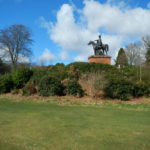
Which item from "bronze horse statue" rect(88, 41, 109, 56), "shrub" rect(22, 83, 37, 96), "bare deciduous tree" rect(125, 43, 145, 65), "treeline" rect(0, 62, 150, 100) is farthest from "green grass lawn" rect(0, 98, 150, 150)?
A: "bare deciduous tree" rect(125, 43, 145, 65)

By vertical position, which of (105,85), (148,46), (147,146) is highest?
(148,46)

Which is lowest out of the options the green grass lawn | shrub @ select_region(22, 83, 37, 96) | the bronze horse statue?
the green grass lawn

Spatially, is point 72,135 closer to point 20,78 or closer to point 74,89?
point 74,89

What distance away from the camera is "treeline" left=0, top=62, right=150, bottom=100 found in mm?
13961

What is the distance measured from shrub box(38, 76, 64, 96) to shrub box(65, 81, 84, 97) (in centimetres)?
75

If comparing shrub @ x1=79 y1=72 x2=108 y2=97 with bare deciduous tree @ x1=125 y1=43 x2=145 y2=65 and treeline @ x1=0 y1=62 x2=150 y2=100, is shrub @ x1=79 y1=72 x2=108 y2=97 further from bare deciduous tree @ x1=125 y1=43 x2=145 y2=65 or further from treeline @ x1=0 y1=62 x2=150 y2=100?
bare deciduous tree @ x1=125 y1=43 x2=145 y2=65

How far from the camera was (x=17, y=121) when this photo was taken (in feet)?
22.0

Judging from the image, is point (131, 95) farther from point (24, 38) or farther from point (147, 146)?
point (24, 38)

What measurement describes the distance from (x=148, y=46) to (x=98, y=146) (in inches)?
1443

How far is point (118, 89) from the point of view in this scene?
45.6 ft

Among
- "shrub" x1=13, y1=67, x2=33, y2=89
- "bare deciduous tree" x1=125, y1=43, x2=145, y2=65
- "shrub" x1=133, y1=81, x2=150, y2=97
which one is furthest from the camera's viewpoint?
"bare deciduous tree" x1=125, y1=43, x2=145, y2=65

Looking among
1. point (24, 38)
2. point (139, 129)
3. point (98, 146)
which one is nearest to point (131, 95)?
point (139, 129)

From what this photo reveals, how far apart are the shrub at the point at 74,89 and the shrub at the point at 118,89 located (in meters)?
1.93

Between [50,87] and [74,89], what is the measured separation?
1859mm
